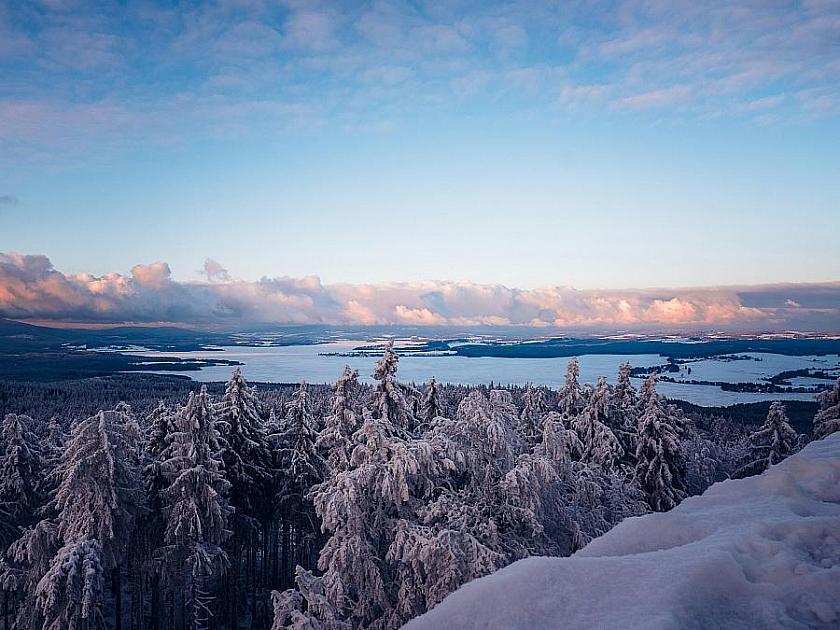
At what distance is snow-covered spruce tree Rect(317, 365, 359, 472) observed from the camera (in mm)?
22641

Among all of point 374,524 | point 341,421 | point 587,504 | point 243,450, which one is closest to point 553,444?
point 587,504

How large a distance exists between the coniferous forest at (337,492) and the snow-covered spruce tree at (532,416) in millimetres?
193

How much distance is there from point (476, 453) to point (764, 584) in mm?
14328

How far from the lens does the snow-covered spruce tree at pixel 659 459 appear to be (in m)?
27.4

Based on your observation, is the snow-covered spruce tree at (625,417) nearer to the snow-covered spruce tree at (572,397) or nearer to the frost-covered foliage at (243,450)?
the snow-covered spruce tree at (572,397)

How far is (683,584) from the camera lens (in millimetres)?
3387

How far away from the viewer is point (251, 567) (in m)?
31.5

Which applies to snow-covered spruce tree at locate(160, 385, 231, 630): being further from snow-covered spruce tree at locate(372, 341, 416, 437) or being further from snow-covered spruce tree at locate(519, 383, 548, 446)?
snow-covered spruce tree at locate(519, 383, 548, 446)

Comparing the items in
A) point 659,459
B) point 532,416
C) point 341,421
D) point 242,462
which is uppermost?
point 341,421

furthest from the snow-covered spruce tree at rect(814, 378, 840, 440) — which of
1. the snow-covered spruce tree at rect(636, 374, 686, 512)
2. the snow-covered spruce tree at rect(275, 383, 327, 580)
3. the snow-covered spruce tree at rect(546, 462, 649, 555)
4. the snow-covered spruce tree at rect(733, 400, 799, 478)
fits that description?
the snow-covered spruce tree at rect(275, 383, 327, 580)

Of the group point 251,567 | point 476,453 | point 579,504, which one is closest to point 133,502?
point 251,567

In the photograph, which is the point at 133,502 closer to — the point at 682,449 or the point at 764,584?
the point at 764,584

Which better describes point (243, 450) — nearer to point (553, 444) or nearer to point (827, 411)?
point (553, 444)

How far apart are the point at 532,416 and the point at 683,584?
31.0 m
